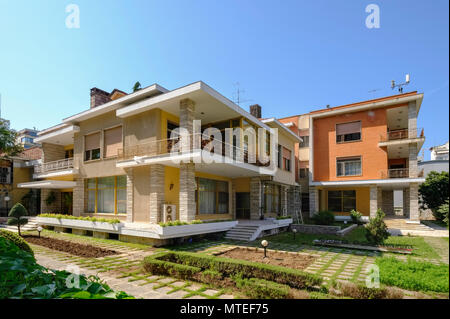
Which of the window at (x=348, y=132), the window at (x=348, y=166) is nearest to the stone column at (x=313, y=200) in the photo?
the window at (x=348, y=166)

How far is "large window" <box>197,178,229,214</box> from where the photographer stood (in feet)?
51.3

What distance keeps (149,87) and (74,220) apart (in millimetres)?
8482

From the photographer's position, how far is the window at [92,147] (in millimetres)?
17109

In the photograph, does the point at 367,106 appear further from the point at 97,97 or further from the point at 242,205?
the point at 97,97

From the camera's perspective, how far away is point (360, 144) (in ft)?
72.4

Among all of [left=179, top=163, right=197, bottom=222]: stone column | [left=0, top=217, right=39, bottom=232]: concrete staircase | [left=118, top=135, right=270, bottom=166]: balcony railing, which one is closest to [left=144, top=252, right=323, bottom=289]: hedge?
[left=179, top=163, right=197, bottom=222]: stone column

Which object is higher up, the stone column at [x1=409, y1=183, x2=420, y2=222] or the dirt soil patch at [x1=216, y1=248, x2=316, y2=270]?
the stone column at [x1=409, y1=183, x2=420, y2=222]

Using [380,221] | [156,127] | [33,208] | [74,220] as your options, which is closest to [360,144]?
[380,221]

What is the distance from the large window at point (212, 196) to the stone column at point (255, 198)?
1719mm

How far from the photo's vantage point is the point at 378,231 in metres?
11.3

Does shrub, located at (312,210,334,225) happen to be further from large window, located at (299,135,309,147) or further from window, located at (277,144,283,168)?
large window, located at (299,135,309,147)

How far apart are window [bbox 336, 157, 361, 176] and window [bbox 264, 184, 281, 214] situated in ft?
20.2

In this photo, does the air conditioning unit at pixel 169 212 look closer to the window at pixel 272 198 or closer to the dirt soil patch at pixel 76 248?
the dirt soil patch at pixel 76 248
